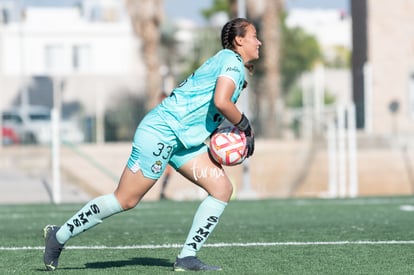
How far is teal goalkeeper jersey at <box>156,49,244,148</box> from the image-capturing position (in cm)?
820

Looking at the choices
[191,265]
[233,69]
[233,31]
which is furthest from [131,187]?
[233,31]

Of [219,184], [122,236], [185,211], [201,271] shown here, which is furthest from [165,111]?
[185,211]

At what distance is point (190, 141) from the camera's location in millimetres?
8266

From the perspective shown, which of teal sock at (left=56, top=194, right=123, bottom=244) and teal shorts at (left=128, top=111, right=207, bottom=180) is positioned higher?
teal shorts at (left=128, top=111, right=207, bottom=180)

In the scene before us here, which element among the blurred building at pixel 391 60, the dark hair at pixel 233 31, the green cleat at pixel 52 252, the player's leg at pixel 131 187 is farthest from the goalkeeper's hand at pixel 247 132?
the blurred building at pixel 391 60

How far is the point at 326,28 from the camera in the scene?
110438 millimetres

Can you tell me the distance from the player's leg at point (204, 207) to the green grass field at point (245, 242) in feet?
0.65

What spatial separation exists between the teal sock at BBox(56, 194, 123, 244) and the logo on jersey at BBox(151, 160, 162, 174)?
0.36 meters

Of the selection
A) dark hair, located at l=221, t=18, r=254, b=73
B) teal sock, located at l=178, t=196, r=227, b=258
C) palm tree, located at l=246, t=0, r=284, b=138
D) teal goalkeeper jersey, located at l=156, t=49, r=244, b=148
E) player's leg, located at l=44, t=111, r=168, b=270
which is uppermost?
dark hair, located at l=221, t=18, r=254, b=73

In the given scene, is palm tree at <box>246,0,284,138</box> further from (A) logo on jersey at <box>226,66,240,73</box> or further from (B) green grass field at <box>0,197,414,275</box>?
(A) logo on jersey at <box>226,66,240,73</box>

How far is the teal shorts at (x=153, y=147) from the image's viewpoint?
323 inches

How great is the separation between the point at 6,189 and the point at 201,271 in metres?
18.3

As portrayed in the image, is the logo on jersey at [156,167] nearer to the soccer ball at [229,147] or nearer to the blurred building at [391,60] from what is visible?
the soccer ball at [229,147]

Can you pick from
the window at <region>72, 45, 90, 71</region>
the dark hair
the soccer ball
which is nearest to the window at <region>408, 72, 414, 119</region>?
the dark hair
